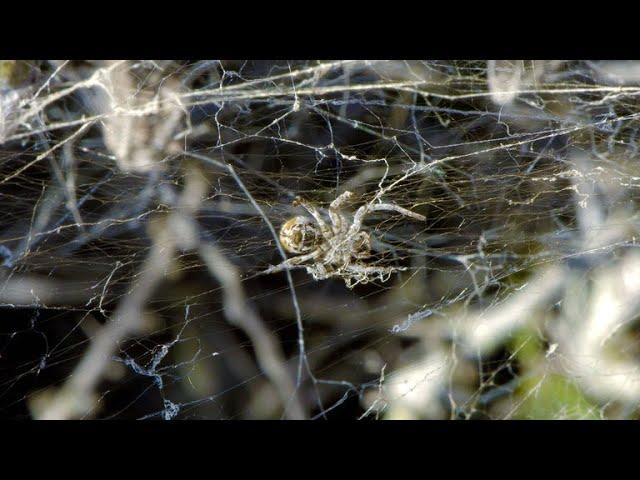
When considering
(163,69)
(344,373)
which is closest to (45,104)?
(163,69)

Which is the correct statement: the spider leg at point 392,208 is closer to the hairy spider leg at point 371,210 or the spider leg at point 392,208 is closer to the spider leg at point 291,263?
the hairy spider leg at point 371,210

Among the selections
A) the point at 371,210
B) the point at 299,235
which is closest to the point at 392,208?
the point at 371,210

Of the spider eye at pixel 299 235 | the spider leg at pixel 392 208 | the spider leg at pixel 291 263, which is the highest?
the spider leg at pixel 392 208

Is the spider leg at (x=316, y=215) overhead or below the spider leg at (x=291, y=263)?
overhead

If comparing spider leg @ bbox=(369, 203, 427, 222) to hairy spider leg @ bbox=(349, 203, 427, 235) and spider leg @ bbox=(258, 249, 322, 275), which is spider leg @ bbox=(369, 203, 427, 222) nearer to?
hairy spider leg @ bbox=(349, 203, 427, 235)

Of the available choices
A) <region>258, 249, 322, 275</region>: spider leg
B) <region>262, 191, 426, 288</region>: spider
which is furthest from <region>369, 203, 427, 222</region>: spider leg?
<region>258, 249, 322, 275</region>: spider leg

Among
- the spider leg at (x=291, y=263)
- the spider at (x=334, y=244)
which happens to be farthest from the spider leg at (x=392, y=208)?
the spider leg at (x=291, y=263)

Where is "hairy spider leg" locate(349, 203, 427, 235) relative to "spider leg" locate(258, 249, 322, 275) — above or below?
above

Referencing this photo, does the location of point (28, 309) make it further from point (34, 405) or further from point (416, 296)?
point (416, 296)

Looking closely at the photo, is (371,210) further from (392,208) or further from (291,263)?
(291,263)
